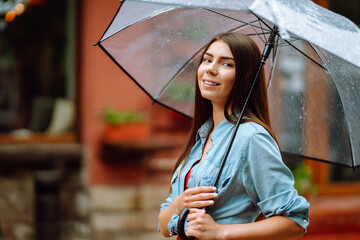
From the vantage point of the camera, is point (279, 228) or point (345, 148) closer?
point (279, 228)

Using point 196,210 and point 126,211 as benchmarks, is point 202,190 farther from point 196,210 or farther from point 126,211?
point 126,211

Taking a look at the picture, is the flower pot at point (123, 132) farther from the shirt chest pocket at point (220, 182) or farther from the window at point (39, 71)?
the shirt chest pocket at point (220, 182)

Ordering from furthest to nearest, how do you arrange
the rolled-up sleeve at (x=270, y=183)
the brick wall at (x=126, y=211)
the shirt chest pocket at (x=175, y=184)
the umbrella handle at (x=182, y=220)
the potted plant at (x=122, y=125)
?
the brick wall at (x=126, y=211) → the potted plant at (x=122, y=125) → the shirt chest pocket at (x=175, y=184) → the umbrella handle at (x=182, y=220) → the rolled-up sleeve at (x=270, y=183)

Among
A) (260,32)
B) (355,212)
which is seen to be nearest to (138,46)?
(260,32)

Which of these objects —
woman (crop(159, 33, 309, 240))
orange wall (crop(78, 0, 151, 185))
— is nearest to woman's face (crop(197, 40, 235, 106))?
woman (crop(159, 33, 309, 240))

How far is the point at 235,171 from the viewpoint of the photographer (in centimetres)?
197

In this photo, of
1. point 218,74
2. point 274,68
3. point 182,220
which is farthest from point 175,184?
point 274,68

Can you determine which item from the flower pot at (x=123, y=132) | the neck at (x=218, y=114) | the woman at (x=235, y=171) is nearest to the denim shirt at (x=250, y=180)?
the woman at (x=235, y=171)

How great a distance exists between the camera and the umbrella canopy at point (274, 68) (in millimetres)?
2453

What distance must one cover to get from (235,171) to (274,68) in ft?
3.05

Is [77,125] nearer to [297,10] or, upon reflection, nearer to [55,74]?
[55,74]

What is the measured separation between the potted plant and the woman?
3.15 m

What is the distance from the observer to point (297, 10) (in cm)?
199

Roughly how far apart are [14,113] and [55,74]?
1.87 ft
